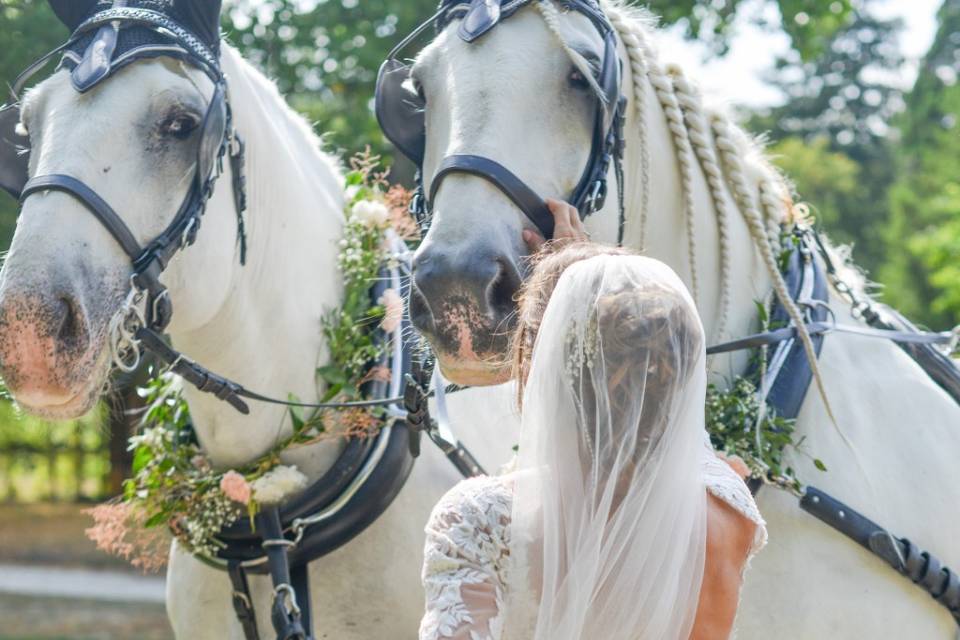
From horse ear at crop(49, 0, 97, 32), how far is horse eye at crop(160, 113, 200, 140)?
1.45 ft

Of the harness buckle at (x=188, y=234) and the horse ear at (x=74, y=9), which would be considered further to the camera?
the horse ear at (x=74, y=9)

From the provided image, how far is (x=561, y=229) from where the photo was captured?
96.3 inches

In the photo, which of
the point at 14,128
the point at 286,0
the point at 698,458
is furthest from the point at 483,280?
the point at 286,0

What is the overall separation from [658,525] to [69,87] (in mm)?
1850

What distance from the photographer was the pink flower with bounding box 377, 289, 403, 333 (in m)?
3.36

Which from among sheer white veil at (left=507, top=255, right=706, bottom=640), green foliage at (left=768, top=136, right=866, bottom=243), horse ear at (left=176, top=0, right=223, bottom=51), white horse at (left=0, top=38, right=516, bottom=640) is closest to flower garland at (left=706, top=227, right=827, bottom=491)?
white horse at (left=0, top=38, right=516, bottom=640)

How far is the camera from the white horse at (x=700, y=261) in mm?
2391

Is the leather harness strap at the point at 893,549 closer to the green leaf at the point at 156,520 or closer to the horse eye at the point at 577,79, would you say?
the horse eye at the point at 577,79

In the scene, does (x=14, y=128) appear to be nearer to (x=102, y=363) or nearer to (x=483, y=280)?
(x=102, y=363)

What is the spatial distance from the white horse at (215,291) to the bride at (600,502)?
1200 mm

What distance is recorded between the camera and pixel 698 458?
75.7 inches

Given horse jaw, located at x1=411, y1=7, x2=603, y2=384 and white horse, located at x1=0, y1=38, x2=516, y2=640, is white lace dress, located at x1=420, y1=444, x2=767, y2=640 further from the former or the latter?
white horse, located at x1=0, y1=38, x2=516, y2=640

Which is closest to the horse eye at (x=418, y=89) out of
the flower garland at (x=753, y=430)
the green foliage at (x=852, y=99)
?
the flower garland at (x=753, y=430)

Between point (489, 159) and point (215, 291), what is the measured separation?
3.15 ft
